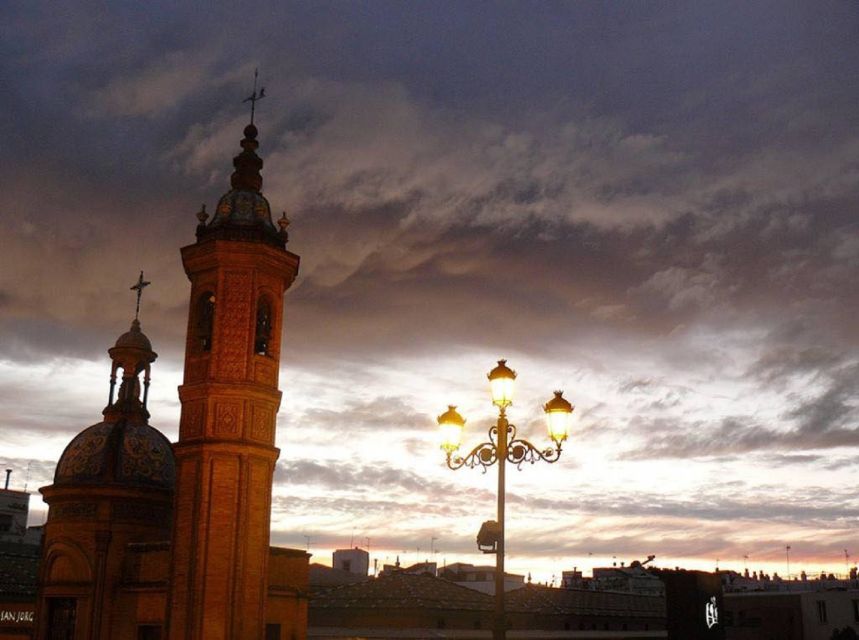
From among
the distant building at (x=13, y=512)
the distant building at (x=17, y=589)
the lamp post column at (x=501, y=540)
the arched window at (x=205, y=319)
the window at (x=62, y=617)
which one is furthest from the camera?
the distant building at (x=13, y=512)

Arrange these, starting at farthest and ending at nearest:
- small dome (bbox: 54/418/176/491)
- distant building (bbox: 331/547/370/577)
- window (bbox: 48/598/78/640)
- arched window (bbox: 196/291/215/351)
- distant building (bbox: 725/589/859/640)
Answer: distant building (bbox: 331/547/370/577) < distant building (bbox: 725/589/859/640) < small dome (bbox: 54/418/176/491) < window (bbox: 48/598/78/640) < arched window (bbox: 196/291/215/351)

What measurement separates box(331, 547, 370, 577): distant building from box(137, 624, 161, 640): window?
171ft

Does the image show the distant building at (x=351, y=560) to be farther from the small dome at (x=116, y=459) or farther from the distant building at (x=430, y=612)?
the small dome at (x=116, y=459)

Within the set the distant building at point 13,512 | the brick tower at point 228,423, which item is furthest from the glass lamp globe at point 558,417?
the distant building at point 13,512

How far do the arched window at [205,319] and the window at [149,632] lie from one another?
9334 millimetres

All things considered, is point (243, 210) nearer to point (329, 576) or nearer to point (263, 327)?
point (263, 327)

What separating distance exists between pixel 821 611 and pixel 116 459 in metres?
52.7

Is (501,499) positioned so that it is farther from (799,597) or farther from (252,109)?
(799,597)

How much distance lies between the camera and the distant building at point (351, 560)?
81.9 metres

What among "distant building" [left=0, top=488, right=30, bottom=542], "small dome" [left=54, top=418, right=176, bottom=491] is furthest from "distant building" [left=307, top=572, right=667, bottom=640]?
"distant building" [left=0, top=488, right=30, bottom=542]

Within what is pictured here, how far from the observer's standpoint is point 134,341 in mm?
39125

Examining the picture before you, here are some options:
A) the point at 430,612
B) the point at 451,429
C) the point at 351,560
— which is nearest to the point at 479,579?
the point at 351,560

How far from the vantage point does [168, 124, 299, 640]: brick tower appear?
80.9ft

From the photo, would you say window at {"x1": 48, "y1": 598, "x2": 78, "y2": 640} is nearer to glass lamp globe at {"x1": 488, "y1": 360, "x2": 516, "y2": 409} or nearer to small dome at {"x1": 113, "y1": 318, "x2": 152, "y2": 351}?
small dome at {"x1": 113, "y1": 318, "x2": 152, "y2": 351}
